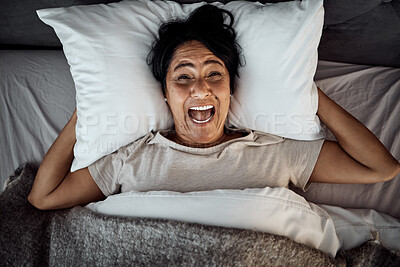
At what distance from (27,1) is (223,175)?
105 centimetres

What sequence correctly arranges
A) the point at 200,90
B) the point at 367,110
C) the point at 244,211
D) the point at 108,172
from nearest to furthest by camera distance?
1. the point at 244,211
2. the point at 200,90
3. the point at 108,172
4. the point at 367,110

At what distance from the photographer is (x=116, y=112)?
128cm

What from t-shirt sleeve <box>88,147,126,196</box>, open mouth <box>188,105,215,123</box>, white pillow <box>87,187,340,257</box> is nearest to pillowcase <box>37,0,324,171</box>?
t-shirt sleeve <box>88,147,126,196</box>

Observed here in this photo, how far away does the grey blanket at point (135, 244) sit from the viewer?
3.28ft

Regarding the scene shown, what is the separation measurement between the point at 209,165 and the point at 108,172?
361 mm

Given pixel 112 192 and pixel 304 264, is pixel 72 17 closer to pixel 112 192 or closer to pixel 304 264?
pixel 112 192

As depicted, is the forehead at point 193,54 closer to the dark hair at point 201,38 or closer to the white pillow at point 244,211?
the dark hair at point 201,38

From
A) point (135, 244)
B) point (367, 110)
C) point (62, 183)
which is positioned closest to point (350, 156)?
point (367, 110)

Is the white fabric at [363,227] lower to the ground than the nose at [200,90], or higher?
lower

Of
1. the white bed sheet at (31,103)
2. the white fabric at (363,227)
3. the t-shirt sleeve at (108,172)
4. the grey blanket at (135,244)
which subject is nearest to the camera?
the grey blanket at (135,244)

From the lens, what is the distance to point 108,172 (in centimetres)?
131

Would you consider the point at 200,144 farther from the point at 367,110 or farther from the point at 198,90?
the point at 367,110

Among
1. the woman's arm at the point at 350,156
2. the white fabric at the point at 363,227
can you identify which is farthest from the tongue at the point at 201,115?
the white fabric at the point at 363,227

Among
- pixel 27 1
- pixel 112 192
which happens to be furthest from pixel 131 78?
pixel 27 1
